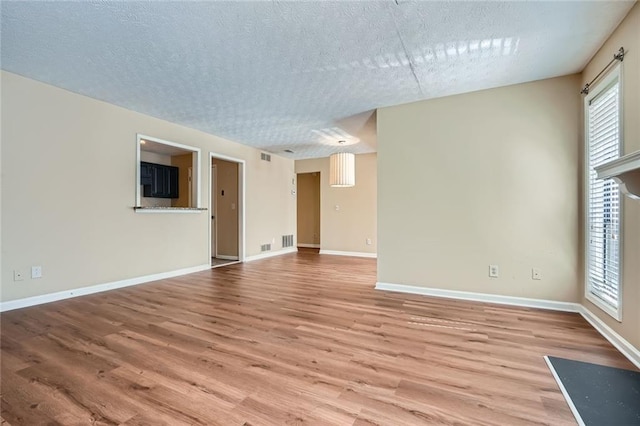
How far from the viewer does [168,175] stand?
604 cm

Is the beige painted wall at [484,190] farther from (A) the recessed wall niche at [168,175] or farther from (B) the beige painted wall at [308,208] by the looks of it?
(B) the beige painted wall at [308,208]

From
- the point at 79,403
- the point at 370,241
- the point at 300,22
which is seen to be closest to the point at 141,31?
the point at 300,22

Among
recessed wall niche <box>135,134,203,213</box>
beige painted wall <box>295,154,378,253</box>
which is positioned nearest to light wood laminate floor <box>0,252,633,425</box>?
recessed wall niche <box>135,134,203,213</box>

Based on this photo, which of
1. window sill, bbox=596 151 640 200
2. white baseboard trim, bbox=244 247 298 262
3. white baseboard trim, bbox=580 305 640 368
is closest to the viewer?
window sill, bbox=596 151 640 200

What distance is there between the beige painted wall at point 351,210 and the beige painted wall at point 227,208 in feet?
7.24

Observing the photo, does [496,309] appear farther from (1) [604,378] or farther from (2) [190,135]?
(2) [190,135]

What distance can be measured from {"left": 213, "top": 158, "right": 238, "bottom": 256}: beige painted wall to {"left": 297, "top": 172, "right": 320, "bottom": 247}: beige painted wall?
9.37ft

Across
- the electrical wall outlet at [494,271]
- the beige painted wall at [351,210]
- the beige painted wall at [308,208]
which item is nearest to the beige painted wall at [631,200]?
the electrical wall outlet at [494,271]

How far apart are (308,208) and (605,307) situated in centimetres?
729

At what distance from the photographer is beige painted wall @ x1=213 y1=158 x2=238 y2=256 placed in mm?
6477

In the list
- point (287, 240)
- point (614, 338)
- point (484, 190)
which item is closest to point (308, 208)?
point (287, 240)

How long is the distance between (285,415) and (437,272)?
9.01 ft

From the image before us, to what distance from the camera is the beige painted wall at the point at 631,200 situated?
202 centimetres

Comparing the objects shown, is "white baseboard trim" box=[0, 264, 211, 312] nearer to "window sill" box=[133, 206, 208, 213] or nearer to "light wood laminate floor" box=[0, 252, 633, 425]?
"light wood laminate floor" box=[0, 252, 633, 425]
